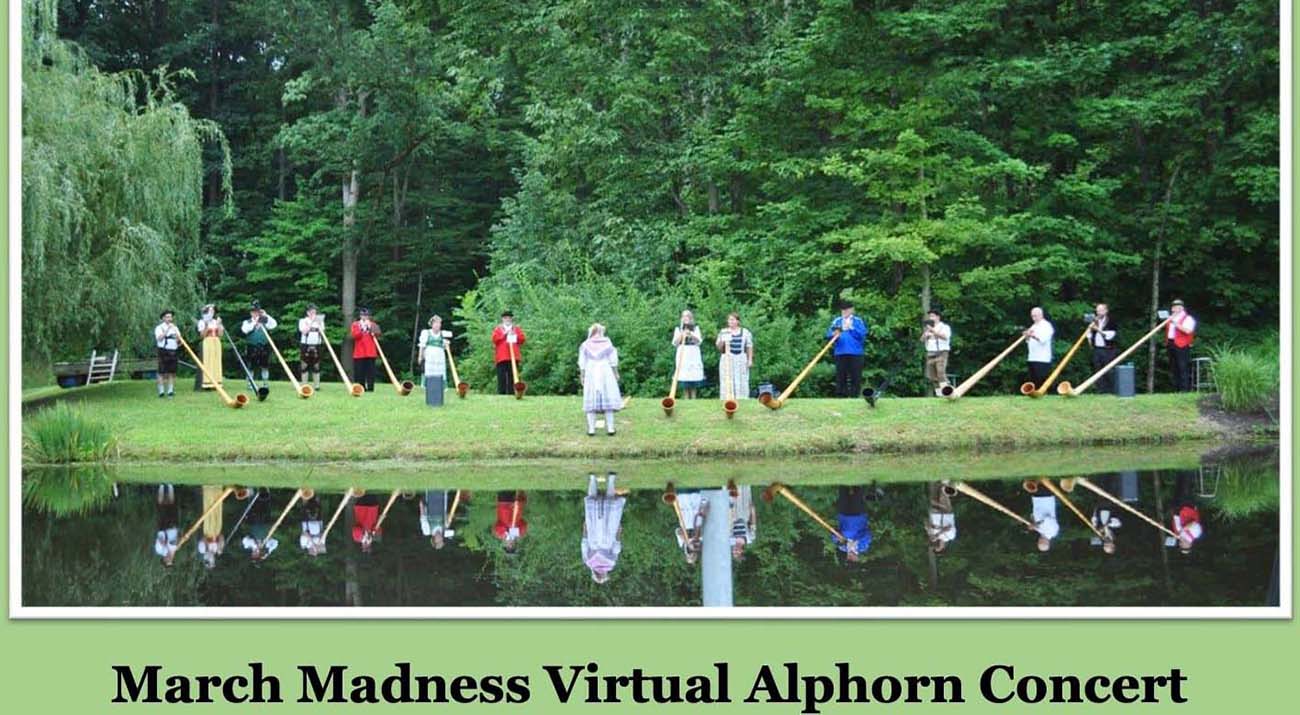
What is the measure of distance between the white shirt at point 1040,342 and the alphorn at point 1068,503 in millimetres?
5713

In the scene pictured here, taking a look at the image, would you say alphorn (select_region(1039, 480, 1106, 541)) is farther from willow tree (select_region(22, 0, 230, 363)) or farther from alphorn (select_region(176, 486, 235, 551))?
willow tree (select_region(22, 0, 230, 363))

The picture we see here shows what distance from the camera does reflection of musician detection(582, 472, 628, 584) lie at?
35.9ft

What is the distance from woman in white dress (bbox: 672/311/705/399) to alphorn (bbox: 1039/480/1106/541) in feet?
19.4

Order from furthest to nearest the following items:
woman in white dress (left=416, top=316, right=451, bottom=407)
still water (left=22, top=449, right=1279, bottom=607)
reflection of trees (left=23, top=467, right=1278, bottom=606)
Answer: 1. woman in white dress (left=416, top=316, right=451, bottom=407)
2. still water (left=22, top=449, right=1279, bottom=607)
3. reflection of trees (left=23, top=467, right=1278, bottom=606)

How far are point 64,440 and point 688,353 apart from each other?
819 centimetres

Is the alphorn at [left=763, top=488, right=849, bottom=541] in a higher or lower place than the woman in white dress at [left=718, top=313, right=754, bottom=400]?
lower

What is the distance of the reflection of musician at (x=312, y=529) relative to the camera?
11.7 meters

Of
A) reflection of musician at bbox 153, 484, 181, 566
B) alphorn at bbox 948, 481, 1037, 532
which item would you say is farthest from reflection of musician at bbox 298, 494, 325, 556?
alphorn at bbox 948, 481, 1037, 532

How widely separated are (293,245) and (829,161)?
16.7m

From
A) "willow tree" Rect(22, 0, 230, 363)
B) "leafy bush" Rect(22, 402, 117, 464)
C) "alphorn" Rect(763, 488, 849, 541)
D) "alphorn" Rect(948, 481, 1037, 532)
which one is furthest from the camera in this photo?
"willow tree" Rect(22, 0, 230, 363)

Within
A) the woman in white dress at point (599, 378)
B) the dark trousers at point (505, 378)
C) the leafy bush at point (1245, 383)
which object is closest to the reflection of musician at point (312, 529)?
the woman in white dress at point (599, 378)

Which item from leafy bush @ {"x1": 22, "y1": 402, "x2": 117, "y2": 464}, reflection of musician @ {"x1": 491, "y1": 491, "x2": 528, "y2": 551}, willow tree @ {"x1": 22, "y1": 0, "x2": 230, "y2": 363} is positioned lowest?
reflection of musician @ {"x1": 491, "y1": 491, "x2": 528, "y2": 551}

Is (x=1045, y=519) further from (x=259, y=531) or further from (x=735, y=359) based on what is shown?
(x=735, y=359)

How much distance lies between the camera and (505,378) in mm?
21688
